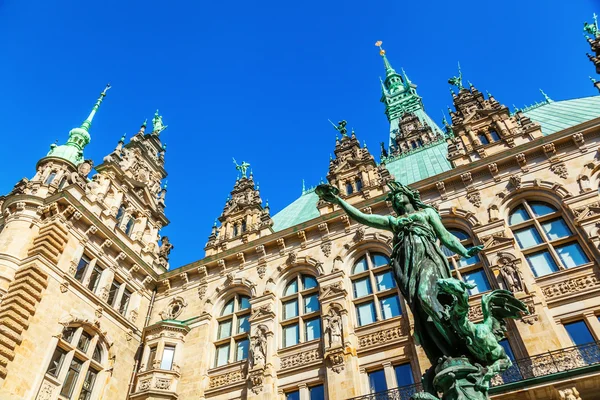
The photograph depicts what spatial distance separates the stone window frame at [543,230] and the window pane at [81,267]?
1646 centimetres

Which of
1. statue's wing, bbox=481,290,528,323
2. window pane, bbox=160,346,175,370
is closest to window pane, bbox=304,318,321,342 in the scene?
window pane, bbox=160,346,175,370

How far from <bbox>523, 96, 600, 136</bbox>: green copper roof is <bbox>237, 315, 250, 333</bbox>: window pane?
15.9 meters

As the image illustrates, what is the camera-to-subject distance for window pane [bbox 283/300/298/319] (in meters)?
18.4

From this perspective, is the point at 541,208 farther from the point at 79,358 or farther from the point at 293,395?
the point at 79,358

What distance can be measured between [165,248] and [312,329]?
427 inches

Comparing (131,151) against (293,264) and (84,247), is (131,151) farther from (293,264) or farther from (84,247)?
(293,264)

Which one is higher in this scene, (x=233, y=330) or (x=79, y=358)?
(x=233, y=330)

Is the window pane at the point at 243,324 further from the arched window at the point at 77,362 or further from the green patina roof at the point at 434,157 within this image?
the green patina roof at the point at 434,157

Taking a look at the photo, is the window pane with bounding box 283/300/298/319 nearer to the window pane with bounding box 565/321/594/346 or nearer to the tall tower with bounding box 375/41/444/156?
the window pane with bounding box 565/321/594/346

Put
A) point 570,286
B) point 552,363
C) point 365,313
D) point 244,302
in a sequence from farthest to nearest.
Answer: point 244,302 → point 365,313 → point 570,286 → point 552,363

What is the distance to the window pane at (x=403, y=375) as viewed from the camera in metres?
14.4

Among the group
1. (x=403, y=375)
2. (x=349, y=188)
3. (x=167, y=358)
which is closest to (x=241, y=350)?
(x=167, y=358)

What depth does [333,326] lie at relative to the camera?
16.2 metres

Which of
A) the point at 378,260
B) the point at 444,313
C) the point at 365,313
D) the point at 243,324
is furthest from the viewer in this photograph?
the point at 243,324
